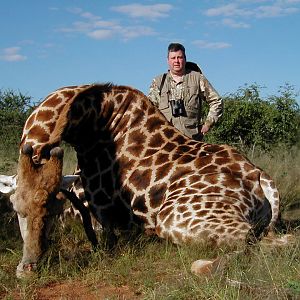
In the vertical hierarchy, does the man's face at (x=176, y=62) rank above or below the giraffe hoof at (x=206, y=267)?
above

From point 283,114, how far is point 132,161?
10.4 meters

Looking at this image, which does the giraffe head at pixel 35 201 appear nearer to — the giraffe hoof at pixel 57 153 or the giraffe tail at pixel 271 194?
the giraffe hoof at pixel 57 153

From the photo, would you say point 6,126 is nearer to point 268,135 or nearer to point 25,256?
point 268,135

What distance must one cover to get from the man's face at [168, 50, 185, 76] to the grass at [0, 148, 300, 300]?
2.89 m

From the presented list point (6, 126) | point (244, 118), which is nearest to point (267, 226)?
point (244, 118)

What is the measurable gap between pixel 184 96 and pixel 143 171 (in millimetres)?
2014

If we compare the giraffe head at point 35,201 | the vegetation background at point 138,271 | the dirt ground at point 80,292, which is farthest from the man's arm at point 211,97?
the dirt ground at point 80,292

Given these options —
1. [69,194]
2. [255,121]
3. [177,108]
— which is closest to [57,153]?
[69,194]

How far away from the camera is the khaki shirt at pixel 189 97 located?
8.46 metres

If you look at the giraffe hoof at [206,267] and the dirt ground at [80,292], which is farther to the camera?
the giraffe hoof at [206,267]

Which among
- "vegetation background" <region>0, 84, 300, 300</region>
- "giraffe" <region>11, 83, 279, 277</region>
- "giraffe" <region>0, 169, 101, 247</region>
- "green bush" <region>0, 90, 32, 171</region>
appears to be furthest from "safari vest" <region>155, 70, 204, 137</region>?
"green bush" <region>0, 90, 32, 171</region>

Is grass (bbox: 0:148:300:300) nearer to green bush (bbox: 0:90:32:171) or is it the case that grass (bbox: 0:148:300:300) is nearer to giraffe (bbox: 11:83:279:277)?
giraffe (bbox: 11:83:279:277)

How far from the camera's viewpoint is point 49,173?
17.3 ft

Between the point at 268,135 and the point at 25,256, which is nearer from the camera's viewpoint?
the point at 25,256
